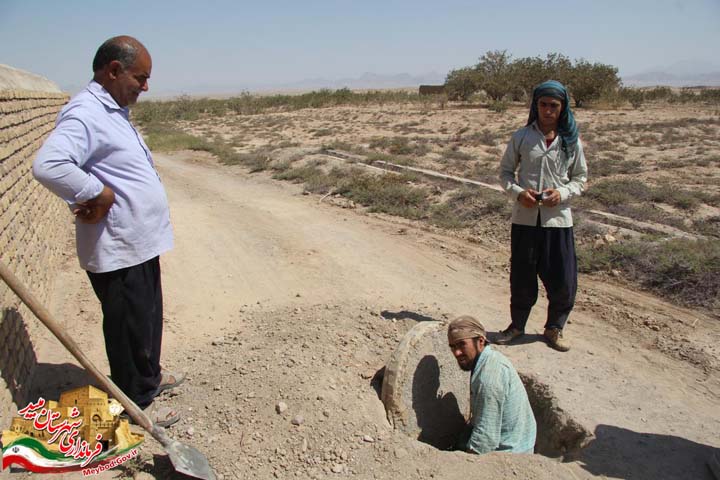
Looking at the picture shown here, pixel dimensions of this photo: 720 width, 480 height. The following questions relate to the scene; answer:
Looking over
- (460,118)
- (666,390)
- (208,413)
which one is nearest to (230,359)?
(208,413)

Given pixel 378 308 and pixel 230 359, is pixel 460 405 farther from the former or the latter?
pixel 230 359

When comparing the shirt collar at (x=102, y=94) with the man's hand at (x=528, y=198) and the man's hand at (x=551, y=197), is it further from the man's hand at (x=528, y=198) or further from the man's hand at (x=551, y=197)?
the man's hand at (x=551, y=197)

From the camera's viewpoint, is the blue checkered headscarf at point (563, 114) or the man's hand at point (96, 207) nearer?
the man's hand at point (96, 207)

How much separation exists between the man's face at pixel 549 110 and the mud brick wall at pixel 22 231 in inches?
138

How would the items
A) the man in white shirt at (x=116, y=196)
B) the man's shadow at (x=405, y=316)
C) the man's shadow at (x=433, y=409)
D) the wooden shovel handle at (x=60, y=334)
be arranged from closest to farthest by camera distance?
the wooden shovel handle at (x=60, y=334) < the man in white shirt at (x=116, y=196) < the man's shadow at (x=433, y=409) < the man's shadow at (x=405, y=316)

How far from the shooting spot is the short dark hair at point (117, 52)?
2.28 metres

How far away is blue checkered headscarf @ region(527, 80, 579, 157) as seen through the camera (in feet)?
11.0

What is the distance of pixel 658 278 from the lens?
5.09 m

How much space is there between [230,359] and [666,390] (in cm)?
313

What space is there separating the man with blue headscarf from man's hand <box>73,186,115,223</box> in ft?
8.78

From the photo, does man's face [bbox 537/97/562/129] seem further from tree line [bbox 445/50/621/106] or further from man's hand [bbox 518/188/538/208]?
tree line [bbox 445/50/621/106]

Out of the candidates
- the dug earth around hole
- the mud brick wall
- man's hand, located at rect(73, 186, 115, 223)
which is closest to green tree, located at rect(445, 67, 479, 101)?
the mud brick wall

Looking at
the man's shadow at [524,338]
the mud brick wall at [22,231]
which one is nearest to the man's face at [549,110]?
the man's shadow at [524,338]

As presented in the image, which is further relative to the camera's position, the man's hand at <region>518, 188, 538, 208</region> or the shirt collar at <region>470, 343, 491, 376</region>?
the man's hand at <region>518, 188, 538, 208</region>
